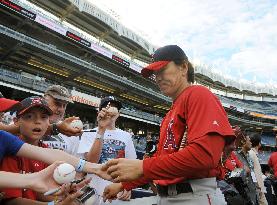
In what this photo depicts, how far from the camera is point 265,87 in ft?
209

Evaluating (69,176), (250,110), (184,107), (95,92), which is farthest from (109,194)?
(250,110)

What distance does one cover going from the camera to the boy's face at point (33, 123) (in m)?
2.62

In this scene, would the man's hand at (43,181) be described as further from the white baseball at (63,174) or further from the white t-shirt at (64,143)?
the white t-shirt at (64,143)

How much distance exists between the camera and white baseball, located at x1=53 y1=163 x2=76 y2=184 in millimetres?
1817

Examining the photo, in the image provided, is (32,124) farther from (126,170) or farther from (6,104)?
(126,170)

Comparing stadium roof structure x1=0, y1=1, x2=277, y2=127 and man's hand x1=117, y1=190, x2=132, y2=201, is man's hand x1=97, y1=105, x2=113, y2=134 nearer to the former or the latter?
man's hand x1=117, y1=190, x2=132, y2=201

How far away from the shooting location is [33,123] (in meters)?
2.63

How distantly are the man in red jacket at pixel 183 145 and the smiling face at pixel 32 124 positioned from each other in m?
0.83

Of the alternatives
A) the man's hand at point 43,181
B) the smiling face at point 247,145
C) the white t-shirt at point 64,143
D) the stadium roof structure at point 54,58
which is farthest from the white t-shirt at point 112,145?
the stadium roof structure at point 54,58

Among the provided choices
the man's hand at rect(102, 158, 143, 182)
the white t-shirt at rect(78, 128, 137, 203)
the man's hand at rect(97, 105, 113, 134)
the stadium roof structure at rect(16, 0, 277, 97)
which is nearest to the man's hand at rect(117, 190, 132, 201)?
the white t-shirt at rect(78, 128, 137, 203)

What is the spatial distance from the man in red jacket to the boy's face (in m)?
0.83

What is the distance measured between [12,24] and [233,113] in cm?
3991

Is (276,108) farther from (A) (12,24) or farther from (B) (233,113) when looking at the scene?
(A) (12,24)

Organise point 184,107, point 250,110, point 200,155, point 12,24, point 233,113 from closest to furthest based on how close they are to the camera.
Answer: point 200,155 < point 184,107 < point 12,24 < point 233,113 < point 250,110
